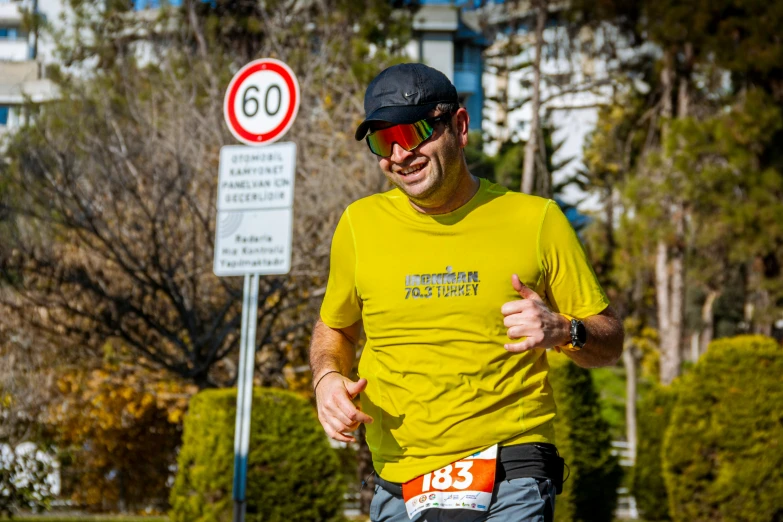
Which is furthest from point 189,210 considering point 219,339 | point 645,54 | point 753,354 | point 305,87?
point 645,54

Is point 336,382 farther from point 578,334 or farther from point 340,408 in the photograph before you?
point 578,334

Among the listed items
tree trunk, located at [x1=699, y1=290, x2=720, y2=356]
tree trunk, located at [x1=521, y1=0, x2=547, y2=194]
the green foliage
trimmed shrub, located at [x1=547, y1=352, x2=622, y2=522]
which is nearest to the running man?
trimmed shrub, located at [x1=547, y1=352, x2=622, y2=522]

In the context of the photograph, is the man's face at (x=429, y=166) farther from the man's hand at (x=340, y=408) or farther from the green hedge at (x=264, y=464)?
the green hedge at (x=264, y=464)

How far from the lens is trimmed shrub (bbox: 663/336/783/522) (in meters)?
9.80

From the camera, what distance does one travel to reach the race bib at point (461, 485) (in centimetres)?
290

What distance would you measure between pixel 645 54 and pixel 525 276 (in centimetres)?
2383

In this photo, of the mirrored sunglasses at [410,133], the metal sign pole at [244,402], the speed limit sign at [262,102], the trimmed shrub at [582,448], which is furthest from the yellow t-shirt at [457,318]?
the trimmed shrub at [582,448]

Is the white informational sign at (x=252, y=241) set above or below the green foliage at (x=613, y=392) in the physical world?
above

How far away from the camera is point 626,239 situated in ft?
81.8

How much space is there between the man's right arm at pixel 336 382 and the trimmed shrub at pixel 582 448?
7.05 metres

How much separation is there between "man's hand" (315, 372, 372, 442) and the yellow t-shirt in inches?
4.9

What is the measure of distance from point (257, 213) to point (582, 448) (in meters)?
5.58

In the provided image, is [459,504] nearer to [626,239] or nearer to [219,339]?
[219,339]

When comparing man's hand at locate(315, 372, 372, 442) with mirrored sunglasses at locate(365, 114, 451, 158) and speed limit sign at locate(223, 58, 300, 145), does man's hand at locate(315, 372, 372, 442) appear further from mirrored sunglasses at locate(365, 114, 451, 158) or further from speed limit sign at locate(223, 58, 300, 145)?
speed limit sign at locate(223, 58, 300, 145)
